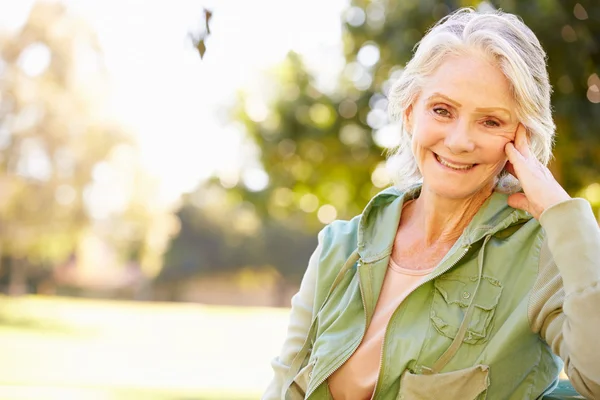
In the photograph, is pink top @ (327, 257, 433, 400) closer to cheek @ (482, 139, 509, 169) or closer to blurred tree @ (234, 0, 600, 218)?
cheek @ (482, 139, 509, 169)

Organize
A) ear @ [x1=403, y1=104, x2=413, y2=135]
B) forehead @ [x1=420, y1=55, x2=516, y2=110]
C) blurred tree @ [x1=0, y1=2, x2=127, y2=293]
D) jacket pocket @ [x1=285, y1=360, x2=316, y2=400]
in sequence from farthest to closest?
blurred tree @ [x1=0, y1=2, x2=127, y2=293] < ear @ [x1=403, y1=104, x2=413, y2=135] < jacket pocket @ [x1=285, y1=360, x2=316, y2=400] < forehead @ [x1=420, y1=55, x2=516, y2=110]

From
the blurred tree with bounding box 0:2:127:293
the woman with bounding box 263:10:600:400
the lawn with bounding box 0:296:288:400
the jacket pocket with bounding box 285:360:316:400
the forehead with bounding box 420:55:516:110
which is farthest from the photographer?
the blurred tree with bounding box 0:2:127:293

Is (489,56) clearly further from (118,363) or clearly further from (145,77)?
(145,77)

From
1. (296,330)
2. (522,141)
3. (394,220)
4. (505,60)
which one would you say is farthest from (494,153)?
(296,330)

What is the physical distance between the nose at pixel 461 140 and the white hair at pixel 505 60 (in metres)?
0.12

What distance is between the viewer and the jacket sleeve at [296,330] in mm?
1941

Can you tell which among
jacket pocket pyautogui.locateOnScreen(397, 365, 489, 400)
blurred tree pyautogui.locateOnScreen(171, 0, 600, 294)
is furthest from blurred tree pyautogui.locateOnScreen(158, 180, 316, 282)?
jacket pocket pyautogui.locateOnScreen(397, 365, 489, 400)

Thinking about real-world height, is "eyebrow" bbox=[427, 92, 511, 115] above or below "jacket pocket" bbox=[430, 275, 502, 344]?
above

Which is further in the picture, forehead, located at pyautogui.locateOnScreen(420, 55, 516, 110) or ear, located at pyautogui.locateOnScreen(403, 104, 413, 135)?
ear, located at pyautogui.locateOnScreen(403, 104, 413, 135)

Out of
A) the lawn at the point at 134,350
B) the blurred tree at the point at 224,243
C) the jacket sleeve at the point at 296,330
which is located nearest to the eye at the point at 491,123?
the jacket sleeve at the point at 296,330

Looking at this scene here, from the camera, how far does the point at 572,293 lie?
1.50m

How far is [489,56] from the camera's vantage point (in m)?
1.75

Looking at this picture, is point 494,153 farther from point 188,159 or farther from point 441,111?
point 188,159

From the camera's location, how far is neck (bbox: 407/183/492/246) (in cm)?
189
